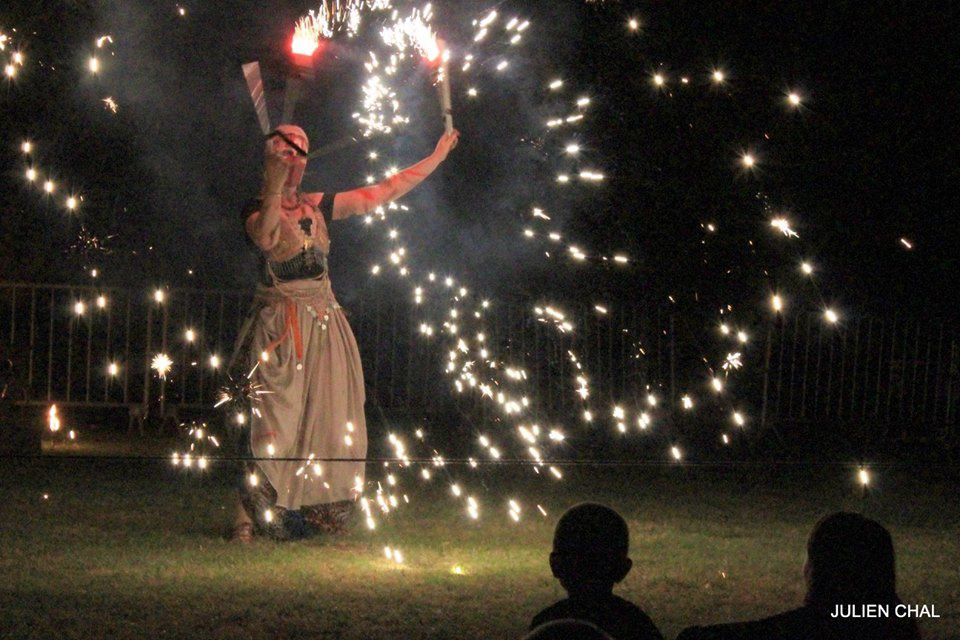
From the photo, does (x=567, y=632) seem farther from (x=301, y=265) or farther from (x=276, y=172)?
(x=301, y=265)

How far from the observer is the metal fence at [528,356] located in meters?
11.9

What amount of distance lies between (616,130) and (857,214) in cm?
413

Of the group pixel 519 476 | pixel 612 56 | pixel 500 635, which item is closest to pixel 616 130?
pixel 612 56

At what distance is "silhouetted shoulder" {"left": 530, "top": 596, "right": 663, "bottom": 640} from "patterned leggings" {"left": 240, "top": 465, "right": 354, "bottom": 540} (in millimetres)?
4006

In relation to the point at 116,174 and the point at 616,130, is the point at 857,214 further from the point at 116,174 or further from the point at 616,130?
the point at 116,174

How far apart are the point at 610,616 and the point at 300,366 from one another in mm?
4183

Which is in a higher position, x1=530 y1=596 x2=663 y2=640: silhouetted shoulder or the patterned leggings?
x1=530 y1=596 x2=663 y2=640: silhouetted shoulder

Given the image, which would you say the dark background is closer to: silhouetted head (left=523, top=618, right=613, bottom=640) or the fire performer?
the fire performer

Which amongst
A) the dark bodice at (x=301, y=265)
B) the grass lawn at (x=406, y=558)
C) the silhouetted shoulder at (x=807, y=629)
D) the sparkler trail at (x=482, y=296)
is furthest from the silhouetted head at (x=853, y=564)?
the dark bodice at (x=301, y=265)

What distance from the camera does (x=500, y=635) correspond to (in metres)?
5.33

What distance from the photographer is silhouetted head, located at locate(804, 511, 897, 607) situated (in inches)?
Answer: 125

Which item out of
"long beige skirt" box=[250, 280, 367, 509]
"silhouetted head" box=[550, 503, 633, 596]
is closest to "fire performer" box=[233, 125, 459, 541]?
"long beige skirt" box=[250, 280, 367, 509]

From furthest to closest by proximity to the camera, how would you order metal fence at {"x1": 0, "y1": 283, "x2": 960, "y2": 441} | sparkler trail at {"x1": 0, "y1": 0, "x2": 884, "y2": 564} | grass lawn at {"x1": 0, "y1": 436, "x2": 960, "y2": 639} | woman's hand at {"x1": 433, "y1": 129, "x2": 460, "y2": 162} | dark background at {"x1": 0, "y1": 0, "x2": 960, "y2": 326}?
1. metal fence at {"x1": 0, "y1": 283, "x2": 960, "y2": 441}
2. dark background at {"x1": 0, "y1": 0, "x2": 960, "y2": 326}
3. sparkler trail at {"x1": 0, "y1": 0, "x2": 884, "y2": 564}
4. woman's hand at {"x1": 433, "y1": 129, "x2": 460, "y2": 162}
5. grass lawn at {"x1": 0, "y1": 436, "x2": 960, "y2": 639}

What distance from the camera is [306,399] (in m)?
7.32
